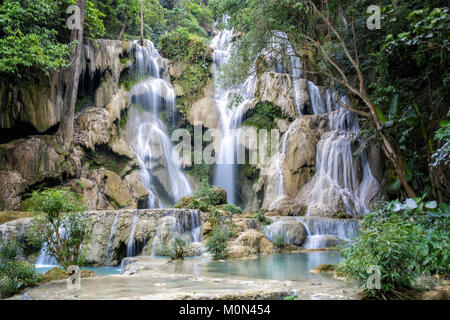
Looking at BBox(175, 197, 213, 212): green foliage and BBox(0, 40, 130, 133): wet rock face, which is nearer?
BBox(175, 197, 213, 212): green foliage

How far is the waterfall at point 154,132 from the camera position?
63.5 ft

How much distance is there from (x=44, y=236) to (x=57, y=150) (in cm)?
1056

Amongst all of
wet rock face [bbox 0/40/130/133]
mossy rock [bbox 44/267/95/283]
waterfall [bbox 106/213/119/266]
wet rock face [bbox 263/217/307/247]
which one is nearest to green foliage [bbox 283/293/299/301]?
mossy rock [bbox 44/267/95/283]

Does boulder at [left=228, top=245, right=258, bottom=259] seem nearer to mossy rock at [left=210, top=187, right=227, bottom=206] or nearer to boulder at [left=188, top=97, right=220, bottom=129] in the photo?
mossy rock at [left=210, top=187, right=227, bottom=206]

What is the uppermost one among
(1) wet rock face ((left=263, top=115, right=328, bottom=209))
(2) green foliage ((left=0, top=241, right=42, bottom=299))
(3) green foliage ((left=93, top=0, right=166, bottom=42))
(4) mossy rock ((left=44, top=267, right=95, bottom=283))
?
(3) green foliage ((left=93, top=0, right=166, bottom=42))

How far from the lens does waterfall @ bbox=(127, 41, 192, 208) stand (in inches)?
762

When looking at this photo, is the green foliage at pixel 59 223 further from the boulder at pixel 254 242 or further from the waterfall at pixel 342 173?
the waterfall at pixel 342 173

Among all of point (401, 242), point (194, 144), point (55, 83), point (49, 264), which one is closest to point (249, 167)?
point (194, 144)

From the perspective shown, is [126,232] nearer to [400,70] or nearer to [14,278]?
[14,278]

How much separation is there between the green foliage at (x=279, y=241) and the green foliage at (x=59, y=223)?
6.98 meters

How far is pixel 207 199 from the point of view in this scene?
14578mm

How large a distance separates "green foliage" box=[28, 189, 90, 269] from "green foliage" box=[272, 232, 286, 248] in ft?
22.9

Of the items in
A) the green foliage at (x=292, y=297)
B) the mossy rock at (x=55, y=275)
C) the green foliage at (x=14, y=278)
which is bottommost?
the mossy rock at (x=55, y=275)

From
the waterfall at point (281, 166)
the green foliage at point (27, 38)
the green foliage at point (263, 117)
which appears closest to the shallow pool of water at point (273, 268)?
the waterfall at point (281, 166)
